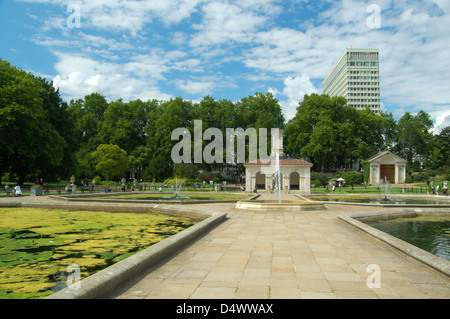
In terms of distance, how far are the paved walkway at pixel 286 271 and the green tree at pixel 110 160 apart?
4505 cm

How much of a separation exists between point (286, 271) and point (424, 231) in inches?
331

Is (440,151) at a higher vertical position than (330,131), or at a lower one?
lower

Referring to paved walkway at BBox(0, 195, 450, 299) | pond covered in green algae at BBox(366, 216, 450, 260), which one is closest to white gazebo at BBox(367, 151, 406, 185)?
pond covered in green algae at BBox(366, 216, 450, 260)

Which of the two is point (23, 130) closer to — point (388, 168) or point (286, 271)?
point (286, 271)

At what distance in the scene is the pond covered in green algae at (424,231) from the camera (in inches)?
347

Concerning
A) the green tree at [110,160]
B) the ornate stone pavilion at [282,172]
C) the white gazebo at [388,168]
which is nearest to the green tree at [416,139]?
the white gazebo at [388,168]

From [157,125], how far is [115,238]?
5108 centimetres

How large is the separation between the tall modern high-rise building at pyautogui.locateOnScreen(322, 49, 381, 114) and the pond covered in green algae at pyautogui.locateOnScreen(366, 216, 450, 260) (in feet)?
407

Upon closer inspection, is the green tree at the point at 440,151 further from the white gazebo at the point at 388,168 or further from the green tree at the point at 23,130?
the green tree at the point at 23,130

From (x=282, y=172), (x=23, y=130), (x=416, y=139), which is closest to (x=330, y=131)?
(x=282, y=172)

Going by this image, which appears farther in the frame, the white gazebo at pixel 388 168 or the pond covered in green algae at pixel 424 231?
the white gazebo at pixel 388 168

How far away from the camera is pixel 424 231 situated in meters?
11.4
